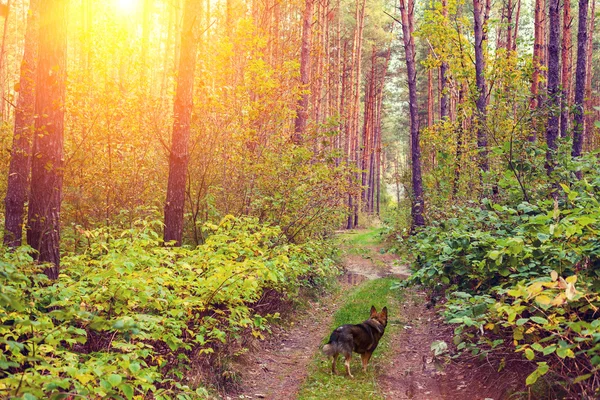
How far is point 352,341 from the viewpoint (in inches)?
293

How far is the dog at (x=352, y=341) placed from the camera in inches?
289

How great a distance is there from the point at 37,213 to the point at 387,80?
4467cm

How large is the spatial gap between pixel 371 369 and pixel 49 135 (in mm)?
5917

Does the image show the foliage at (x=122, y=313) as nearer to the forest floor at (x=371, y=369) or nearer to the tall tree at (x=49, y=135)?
the tall tree at (x=49, y=135)

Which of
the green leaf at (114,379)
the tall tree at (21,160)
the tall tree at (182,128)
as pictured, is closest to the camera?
the green leaf at (114,379)

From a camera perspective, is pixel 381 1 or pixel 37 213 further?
pixel 381 1

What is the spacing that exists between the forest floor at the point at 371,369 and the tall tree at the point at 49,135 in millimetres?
3358

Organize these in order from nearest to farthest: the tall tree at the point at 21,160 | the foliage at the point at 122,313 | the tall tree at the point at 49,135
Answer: the foliage at the point at 122,313 → the tall tree at the point at 49,135 → the tall tree at the point at 21,160

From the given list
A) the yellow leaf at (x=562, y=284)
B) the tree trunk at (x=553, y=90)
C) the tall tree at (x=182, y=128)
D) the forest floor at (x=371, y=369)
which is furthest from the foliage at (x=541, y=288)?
the tall tree at (x=182, y=128)

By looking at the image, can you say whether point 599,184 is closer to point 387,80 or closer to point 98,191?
point 98,191

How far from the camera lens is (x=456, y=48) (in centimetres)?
1784

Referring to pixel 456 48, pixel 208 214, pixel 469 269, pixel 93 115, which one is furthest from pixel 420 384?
pixel 456 48

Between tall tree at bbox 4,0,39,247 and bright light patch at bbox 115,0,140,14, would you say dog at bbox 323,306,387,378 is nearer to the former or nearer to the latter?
tall tree at bbox 4,0,39,247

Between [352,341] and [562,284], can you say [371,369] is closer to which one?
[352,341]
